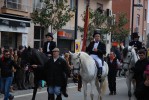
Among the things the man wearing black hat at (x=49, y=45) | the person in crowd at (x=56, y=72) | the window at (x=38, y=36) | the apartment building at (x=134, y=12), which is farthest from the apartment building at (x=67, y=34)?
the person in crowd at (x=56, y=72)

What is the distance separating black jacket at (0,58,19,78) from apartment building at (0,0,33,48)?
11.1 m

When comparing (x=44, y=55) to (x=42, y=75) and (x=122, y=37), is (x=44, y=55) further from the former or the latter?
(x=122, y=37)

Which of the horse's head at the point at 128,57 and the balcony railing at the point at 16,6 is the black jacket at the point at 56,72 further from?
the balcony railing at the point at 16,6

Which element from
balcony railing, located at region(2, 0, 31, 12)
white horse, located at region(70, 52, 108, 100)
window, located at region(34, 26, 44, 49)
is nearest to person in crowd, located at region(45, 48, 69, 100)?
white horse, located at region(70, 52, 108, 100)

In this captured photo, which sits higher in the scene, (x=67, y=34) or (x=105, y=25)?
(x=105, y=25)

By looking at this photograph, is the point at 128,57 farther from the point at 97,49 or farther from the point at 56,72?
the point at 56,72

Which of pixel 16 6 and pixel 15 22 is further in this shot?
pixel 16 6

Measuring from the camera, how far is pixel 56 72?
10805mm

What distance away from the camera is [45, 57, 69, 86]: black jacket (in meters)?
10.8

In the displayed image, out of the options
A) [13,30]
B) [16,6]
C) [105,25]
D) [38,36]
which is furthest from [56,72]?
[105,25]

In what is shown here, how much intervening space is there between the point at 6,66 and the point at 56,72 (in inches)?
94.5

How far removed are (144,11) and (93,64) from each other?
4179 centimetres

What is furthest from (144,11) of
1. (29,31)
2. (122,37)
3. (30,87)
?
(30,87)

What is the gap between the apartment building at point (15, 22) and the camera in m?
24.0
